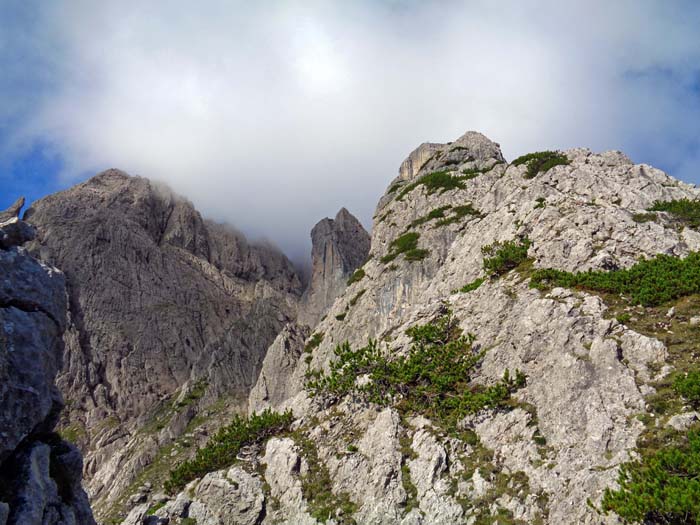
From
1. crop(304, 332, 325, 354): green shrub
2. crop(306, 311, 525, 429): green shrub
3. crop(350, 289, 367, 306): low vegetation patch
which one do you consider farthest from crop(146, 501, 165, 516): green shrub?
crop(350, 289, 367, 306): low vegetation patch

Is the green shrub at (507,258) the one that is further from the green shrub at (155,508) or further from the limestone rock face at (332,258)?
the limestone rock face at (332,258)

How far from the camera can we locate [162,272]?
126875mm

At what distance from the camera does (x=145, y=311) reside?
118m

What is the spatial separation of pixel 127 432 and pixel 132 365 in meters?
17.1

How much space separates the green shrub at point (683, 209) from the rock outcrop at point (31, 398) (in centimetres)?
4631

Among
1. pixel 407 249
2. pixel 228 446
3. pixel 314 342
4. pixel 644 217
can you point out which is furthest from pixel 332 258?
pixel 644 217

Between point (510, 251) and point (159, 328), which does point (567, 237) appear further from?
point (159, 328)

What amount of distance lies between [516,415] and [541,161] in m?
43.0

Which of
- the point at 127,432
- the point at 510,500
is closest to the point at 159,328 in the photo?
the point at 127,432

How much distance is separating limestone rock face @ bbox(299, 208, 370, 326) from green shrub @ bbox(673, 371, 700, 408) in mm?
93558

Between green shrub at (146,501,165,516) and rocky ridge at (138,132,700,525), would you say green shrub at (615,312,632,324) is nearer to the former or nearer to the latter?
rocky ridge at (138,132,700,525)

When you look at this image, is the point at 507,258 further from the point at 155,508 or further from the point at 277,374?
the point at 277,374

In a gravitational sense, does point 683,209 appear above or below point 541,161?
below

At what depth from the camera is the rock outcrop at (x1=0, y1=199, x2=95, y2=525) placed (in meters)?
20.5
